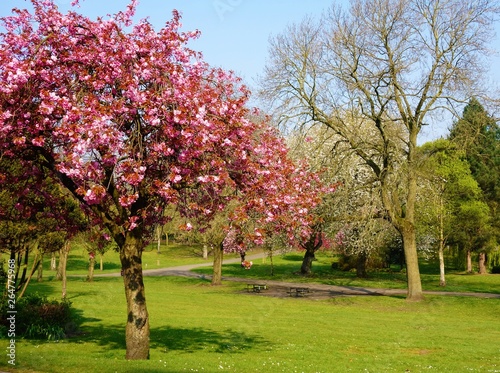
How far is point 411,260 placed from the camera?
33.2 metres

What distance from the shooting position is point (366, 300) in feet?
114

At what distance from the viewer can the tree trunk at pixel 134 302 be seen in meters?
14.0

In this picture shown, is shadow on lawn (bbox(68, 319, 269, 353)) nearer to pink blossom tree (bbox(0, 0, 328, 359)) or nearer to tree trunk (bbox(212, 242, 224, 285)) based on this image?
pink blossom tree (bbox(0, 0, 328, 359))

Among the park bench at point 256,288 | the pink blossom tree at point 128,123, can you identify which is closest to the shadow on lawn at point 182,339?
the pink blossom tree at point 128,123

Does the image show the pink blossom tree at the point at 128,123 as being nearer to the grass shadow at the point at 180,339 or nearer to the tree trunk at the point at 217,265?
the grass shadow at the point at 180,339

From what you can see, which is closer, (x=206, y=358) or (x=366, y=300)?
(x=206, y=358)

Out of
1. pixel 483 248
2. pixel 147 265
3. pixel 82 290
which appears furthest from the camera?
pixel 147 265

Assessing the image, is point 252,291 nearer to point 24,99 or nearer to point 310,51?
point 310,51

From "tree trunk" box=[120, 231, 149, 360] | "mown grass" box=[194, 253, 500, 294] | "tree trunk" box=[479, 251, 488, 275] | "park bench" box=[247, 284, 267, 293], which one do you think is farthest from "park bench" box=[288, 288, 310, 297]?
"tree trunk" box=[479, 251, 488, 275]

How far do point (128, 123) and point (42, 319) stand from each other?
9946 millimetres

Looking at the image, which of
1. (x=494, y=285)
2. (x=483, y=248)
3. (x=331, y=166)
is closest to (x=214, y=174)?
(x=331, y=166)

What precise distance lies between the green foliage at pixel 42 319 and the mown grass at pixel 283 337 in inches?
30.7

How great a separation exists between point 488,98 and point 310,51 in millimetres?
10726

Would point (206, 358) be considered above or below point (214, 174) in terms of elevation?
below
